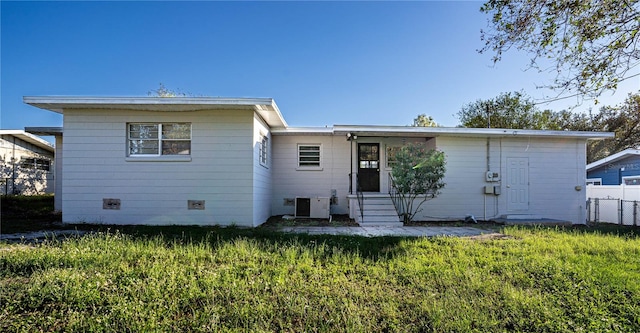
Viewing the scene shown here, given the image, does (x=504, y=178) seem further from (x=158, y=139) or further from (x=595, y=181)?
(x=158, y=139)

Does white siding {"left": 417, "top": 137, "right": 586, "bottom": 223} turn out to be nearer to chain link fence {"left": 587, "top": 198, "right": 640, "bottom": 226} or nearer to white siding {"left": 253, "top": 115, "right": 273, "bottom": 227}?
chain link fence {"left": 587, "top": 198, "right": 640, "bottom": 226}

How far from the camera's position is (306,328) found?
105 inches

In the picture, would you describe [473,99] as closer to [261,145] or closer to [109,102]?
[261,145]

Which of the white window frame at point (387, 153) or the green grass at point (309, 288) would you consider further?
the white window frame at point (387, 153)

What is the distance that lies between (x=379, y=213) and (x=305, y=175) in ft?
9.29

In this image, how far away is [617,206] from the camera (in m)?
11.2

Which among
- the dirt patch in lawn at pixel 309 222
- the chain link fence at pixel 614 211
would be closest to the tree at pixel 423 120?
the chain link fence at pixel 614 211

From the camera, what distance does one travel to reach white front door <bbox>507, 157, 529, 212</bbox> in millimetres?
10453

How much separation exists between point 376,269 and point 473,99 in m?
22.0

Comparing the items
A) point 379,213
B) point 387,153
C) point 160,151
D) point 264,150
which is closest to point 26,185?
point 160,151

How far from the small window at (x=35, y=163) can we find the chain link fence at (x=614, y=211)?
89.9ft

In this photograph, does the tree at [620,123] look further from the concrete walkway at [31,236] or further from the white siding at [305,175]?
the concrete walkway at [31,236]

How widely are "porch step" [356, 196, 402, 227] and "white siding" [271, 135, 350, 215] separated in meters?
1.31

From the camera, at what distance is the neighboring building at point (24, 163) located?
1706 centimetres
